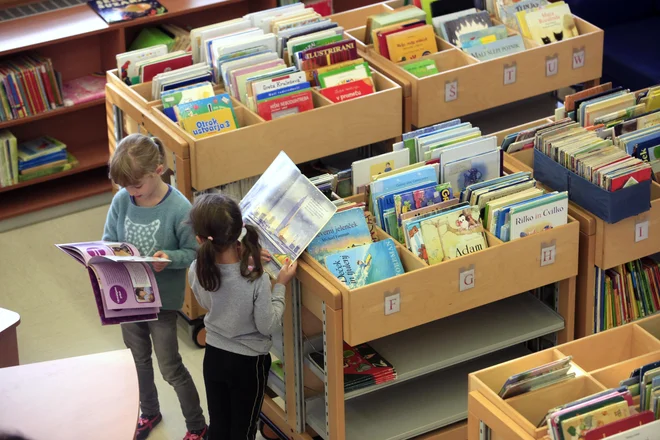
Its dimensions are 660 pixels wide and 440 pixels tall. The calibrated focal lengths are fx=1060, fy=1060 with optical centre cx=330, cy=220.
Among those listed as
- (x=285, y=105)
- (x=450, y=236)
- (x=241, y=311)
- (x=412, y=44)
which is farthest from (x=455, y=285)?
(x=412, y=44)

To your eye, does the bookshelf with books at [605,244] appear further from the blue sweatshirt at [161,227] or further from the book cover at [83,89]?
the book cover at [83,89]

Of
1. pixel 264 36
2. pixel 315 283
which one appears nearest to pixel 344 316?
pixel 315 283

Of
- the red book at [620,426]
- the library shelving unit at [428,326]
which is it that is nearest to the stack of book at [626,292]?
the library shelving unit at [428,326]

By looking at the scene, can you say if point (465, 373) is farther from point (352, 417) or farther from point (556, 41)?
point (556, 41)

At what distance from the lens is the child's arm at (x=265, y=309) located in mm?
3508

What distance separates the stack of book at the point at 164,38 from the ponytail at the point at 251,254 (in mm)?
2676

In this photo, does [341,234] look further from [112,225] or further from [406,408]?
[112,225]

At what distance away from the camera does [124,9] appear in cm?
606

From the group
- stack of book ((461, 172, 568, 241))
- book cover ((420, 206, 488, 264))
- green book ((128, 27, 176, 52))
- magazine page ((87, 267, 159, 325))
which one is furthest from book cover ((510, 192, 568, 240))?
green book ((128, 27, 176, 52))

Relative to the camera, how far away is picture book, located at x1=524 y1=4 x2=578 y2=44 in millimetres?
5273

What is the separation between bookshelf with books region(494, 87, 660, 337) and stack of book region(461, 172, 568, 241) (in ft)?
0.49

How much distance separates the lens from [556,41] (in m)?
5.24

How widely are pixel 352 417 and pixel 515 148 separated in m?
1.28

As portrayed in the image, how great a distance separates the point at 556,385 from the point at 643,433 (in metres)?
0.36
